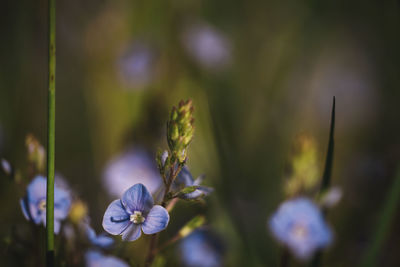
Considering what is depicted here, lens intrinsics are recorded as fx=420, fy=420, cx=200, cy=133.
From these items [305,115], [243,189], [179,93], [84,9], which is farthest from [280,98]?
[84,9]

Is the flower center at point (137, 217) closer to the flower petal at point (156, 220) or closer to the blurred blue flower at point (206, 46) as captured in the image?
the flower petal at point (156, 220)

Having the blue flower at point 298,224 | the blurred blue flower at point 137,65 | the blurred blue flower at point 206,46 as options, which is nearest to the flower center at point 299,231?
the blue flower at point 298,224

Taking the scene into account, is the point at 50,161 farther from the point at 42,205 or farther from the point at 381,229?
the point at 381,229

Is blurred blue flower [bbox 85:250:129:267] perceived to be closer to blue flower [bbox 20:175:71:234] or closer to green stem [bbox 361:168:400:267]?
blue flower [bbox 20:175:71:234]

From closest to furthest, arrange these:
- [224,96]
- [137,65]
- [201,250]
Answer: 1. [201,250]
2. [224,96]
3. [137,65]

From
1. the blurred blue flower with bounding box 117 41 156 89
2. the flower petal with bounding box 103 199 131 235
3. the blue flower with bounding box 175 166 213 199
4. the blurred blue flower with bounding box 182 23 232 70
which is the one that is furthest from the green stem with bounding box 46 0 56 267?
the blurred blue flower with bounding box 182 23 232 70

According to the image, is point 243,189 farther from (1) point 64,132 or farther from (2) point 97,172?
(1) point 64,132

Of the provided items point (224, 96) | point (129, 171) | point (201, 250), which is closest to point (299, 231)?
point (201, 250)
